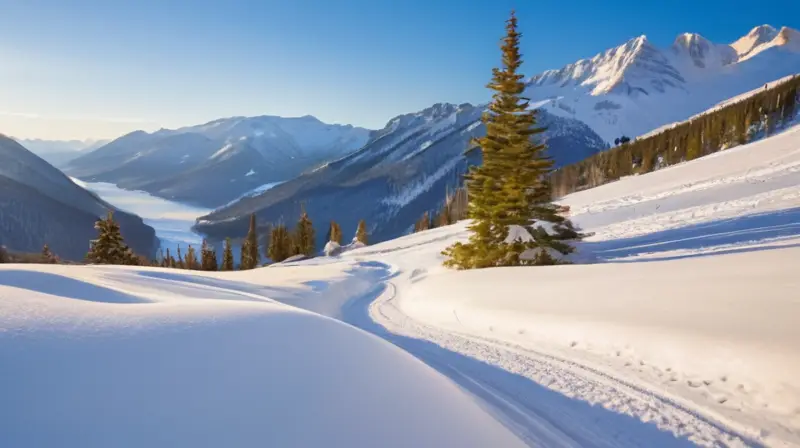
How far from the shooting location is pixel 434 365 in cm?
727

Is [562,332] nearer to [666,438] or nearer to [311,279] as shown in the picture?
[666,438]

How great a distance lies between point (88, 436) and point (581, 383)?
20.3 ft

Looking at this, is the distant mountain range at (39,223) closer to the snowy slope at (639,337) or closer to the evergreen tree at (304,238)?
the evergreen tree at (304,238)

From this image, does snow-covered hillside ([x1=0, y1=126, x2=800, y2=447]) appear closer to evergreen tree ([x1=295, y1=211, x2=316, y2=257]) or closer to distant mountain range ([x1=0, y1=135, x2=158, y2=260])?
evergreen tree ([x1=295, y1=211, x2=316, y2=257])

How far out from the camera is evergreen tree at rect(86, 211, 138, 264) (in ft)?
107

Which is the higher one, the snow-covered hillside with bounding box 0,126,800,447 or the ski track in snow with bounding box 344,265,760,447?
the snow-covered hillside with bounding box 0,126,800,447

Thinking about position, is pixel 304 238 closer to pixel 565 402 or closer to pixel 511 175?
pixel 511 175

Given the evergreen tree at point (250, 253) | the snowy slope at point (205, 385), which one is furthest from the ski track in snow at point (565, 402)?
the evergreen tree at point (250, 253)

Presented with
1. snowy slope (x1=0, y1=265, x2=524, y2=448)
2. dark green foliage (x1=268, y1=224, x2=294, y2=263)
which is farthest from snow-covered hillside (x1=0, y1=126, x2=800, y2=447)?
dark green foliage (x1=268, y1=224, x2=294, y2=263)

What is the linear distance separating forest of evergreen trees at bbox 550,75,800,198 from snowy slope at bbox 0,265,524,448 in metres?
90.8

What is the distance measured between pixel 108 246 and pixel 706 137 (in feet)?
387

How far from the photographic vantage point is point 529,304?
34.7ft

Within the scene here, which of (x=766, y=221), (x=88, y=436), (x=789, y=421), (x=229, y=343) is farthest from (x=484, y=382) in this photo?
(x=766, y=221)

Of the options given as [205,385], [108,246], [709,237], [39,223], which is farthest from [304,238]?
[39,223]
